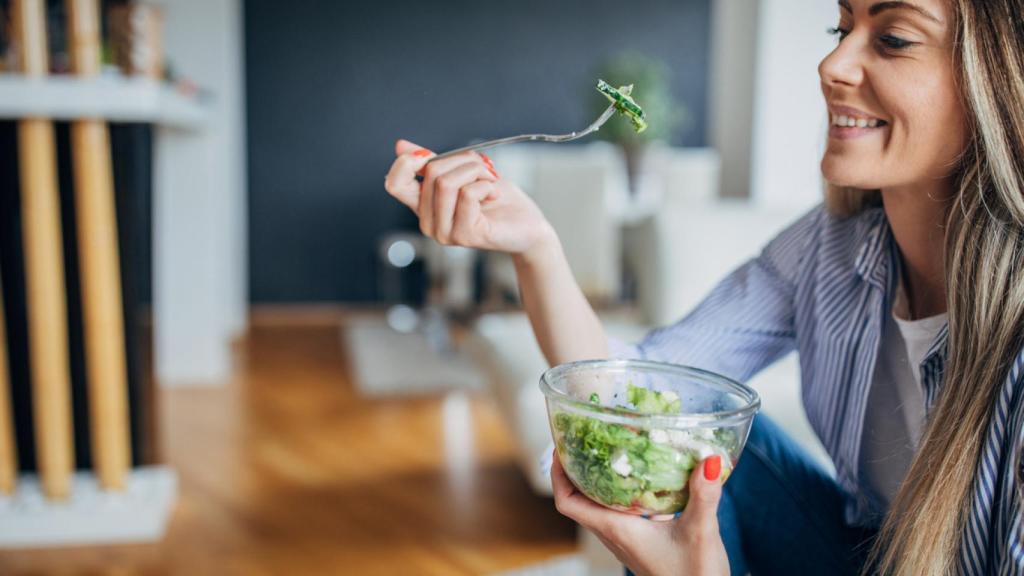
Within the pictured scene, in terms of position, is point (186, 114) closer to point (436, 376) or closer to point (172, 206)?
point (172, 206)

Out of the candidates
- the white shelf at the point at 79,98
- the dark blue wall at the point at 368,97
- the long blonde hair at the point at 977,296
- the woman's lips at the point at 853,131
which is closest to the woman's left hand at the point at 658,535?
the long blonde hair at the point at 977,296

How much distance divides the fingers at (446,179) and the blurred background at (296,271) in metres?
0.54

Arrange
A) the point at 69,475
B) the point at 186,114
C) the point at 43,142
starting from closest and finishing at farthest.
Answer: the point at 43,142, the point at 69,475, the point at 186,114

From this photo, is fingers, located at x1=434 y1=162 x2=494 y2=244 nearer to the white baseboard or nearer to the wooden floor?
the wooden floor

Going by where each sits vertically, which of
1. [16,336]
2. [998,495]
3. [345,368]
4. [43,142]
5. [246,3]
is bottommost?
[345,368]

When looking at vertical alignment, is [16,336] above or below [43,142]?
below

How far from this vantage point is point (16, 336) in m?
2.26

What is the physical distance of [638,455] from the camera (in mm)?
743

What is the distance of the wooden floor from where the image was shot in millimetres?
2189

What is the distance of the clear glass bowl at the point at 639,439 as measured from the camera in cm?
74

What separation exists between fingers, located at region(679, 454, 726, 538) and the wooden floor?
146 cm

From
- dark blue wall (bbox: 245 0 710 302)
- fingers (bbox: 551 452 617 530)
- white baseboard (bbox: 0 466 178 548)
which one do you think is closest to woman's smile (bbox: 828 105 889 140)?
fingers (bbox: 551 452 617 530)

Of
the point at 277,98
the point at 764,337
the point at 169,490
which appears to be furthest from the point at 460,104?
the point at 764,337

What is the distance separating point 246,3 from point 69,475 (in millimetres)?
3921
